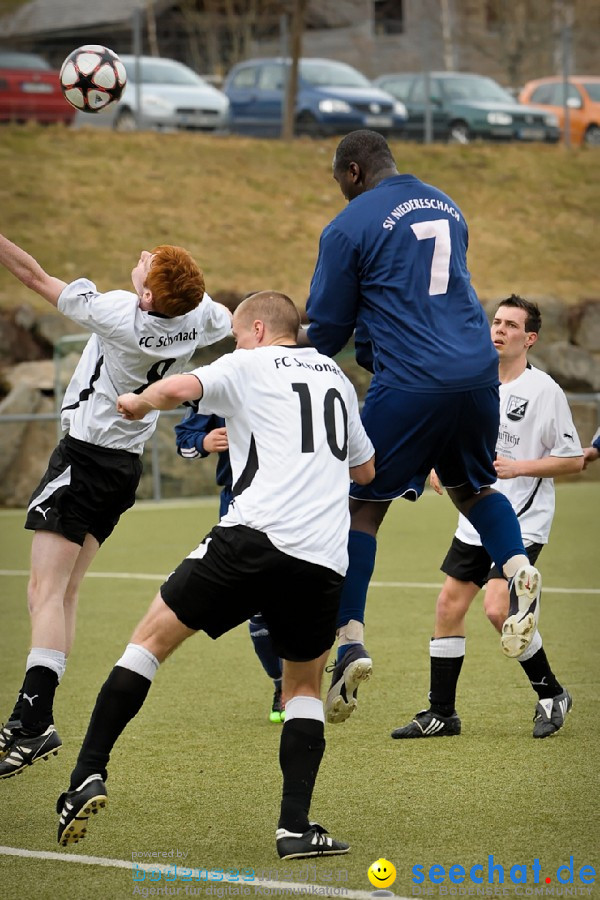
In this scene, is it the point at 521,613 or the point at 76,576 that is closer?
the point at 521,613

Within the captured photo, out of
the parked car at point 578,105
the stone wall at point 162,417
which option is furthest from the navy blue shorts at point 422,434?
the parked car at point 578,105

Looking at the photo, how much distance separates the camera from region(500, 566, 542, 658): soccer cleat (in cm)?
517

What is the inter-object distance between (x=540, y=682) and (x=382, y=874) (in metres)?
2.39

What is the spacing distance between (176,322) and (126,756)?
2.08 m

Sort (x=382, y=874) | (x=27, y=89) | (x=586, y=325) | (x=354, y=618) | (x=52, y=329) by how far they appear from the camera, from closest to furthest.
Result: (x=382, y=874)
(x=354, y=618)
(x=52, y=329)
(x=586, y=325)
(x=27, y=89)

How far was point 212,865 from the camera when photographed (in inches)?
181

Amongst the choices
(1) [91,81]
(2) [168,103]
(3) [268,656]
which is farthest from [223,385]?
(2) [168,103]

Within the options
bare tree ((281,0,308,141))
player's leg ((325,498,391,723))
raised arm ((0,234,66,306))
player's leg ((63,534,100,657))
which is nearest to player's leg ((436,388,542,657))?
player's leg ((325,498,391,723))

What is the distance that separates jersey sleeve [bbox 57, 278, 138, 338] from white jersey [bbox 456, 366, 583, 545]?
2117 mm

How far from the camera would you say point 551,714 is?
6480mm

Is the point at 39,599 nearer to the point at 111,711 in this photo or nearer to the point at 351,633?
the point at 111,711

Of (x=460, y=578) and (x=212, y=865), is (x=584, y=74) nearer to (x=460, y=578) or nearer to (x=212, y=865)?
(x=460, y=578)

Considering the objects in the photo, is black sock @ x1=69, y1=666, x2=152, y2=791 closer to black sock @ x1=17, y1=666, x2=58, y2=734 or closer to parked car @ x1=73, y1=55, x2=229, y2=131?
black sock @ x1=17, y1=666, x2=58, y2=734

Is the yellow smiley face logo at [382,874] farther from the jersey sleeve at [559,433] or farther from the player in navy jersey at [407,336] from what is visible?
the jersey sleeve at [559,433]
